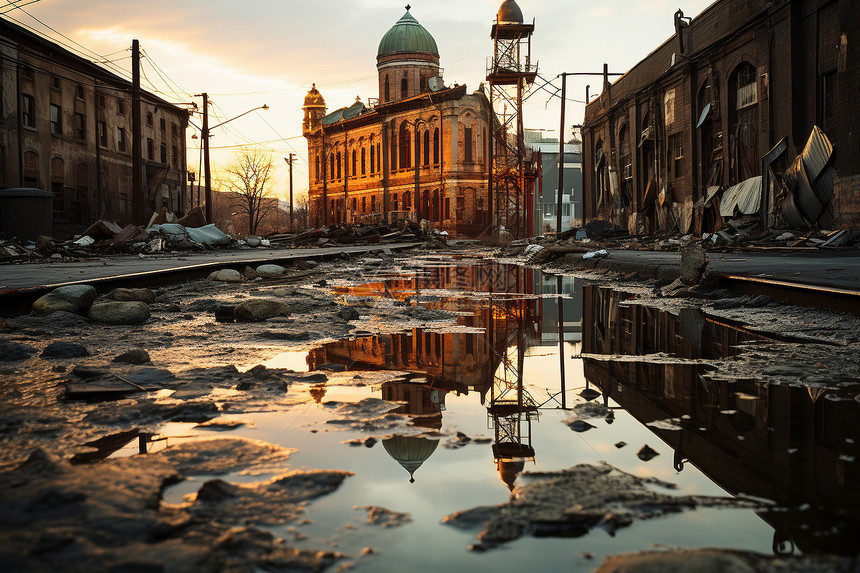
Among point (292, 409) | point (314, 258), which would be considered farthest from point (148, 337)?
point (314, 258)

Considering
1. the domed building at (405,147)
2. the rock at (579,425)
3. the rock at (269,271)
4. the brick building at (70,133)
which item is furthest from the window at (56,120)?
the rock at (579,425)

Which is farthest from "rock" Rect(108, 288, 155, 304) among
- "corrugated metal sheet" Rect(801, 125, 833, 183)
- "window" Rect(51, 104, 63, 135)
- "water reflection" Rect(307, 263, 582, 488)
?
"window" Rect(51, 104, 63, 135)

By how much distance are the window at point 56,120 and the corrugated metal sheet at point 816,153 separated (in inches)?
1300

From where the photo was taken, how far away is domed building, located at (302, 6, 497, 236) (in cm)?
5372

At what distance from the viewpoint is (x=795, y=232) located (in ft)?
55.8

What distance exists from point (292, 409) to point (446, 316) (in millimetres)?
3515

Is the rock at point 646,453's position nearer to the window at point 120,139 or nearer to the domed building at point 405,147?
the window at point 120,139

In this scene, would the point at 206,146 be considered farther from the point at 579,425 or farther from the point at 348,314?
the point at 579,425

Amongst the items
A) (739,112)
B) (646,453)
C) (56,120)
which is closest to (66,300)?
(646,453)

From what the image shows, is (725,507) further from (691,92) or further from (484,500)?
(691,92)

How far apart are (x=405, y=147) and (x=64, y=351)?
185ft

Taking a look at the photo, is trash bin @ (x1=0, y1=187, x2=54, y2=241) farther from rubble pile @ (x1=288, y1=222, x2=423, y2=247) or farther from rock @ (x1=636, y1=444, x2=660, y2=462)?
rock @ (x1=636, y1=444, x2=660, y2=462)

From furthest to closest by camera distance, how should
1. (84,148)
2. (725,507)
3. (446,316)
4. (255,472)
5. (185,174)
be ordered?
(185,174) → (84,148) → (446,316) → (255,472) → (725,507)

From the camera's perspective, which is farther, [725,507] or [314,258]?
[314,258]
